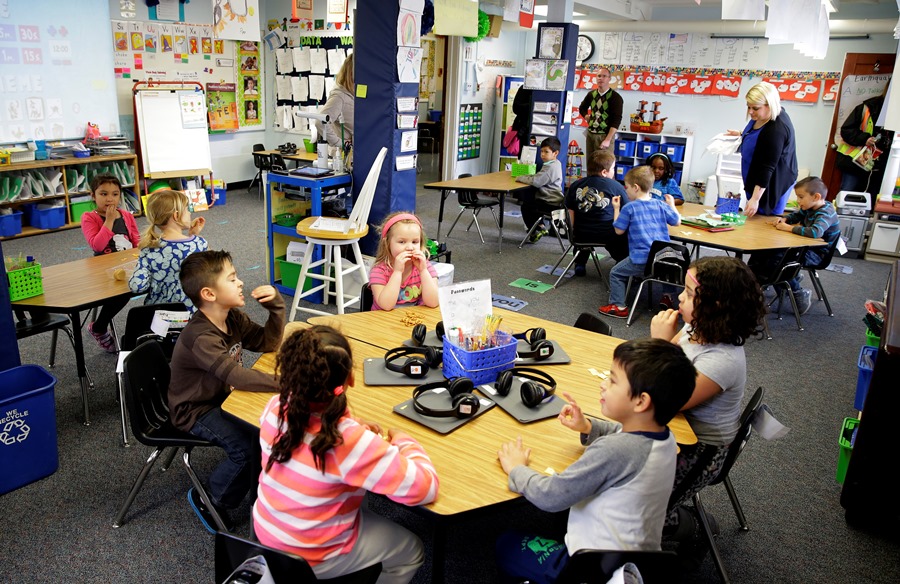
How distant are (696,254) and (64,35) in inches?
Answer: 258

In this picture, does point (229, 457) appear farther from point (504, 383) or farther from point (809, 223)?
point (809, 223)

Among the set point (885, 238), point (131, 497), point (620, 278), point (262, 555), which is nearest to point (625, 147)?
point (885, 238)

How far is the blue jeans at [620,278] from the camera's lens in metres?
5.29

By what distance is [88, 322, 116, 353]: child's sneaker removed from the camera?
4.04m

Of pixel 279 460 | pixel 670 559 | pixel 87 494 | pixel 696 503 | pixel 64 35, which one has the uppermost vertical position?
→ pixel 64 35

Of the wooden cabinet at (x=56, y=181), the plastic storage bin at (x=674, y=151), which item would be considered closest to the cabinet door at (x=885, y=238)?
the plastic storage bin at (x=674, y=151)

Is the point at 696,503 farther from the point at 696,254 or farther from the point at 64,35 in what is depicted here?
the point at 64,35

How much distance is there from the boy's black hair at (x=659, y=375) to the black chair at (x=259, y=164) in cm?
762

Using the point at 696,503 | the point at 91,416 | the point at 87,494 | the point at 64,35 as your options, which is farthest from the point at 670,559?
the point at 64,35

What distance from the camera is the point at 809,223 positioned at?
5227 mm

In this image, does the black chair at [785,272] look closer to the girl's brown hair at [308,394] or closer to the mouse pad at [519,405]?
the mouse pad at [519,405]

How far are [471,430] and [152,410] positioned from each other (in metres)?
1.30

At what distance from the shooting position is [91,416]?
11.3 feet

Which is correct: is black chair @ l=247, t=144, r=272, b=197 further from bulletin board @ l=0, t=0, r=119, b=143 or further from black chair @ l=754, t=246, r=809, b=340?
black chair @ l=754, t=246, r=809, b=340
